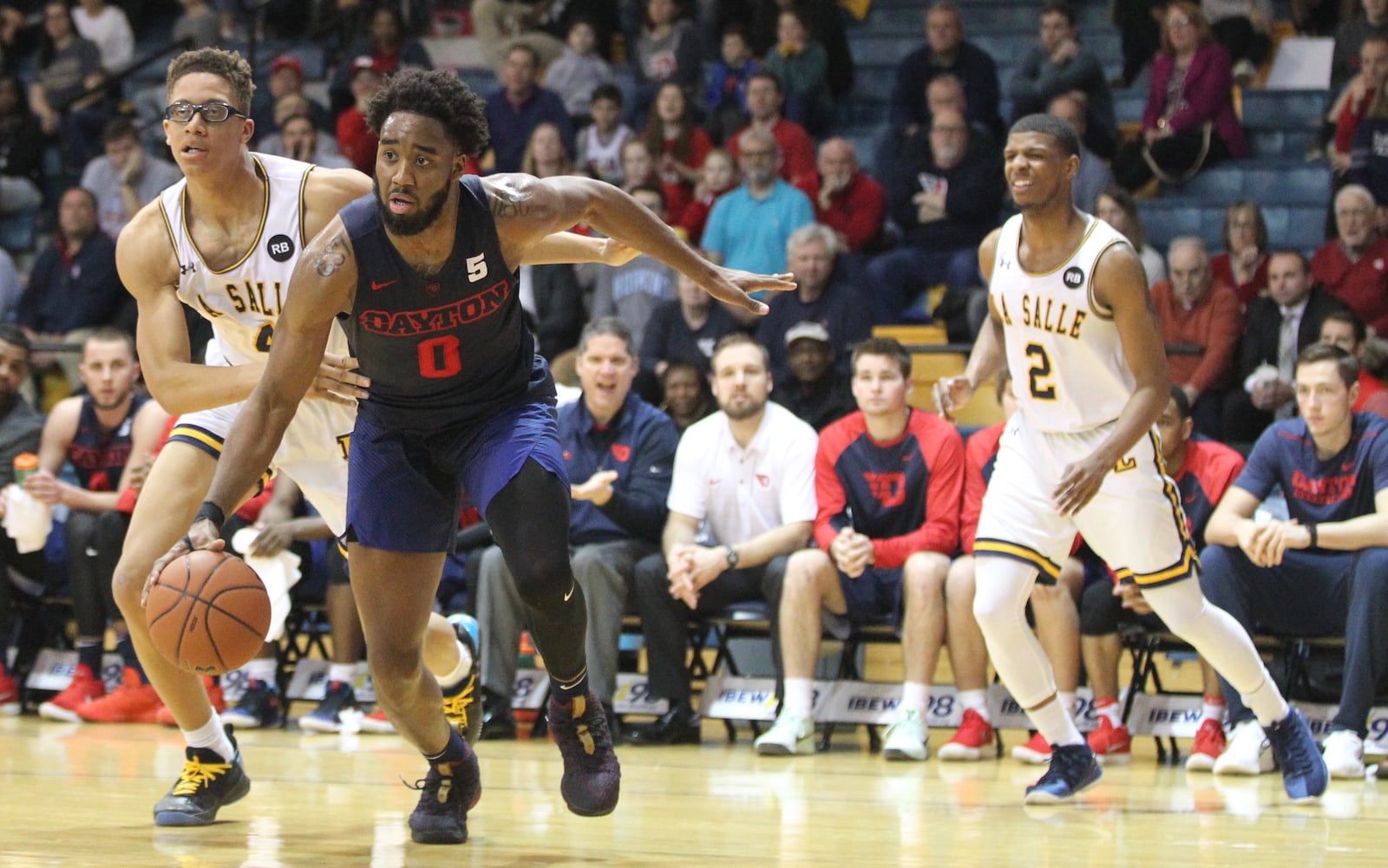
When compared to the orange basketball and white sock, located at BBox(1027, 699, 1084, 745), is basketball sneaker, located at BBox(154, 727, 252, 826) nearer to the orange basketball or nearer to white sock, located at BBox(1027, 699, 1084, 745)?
the orange basketball

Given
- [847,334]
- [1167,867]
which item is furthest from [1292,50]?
[1167,867]

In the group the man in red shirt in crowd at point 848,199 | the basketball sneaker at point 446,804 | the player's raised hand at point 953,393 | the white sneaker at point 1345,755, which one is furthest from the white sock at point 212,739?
the man in red shirt in crowd at point 848,199

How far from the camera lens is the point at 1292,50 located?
11.7 meters

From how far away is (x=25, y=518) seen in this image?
8.48 meters

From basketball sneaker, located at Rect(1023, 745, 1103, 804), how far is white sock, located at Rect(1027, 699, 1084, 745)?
3cm

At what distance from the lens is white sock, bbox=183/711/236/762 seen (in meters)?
5.38

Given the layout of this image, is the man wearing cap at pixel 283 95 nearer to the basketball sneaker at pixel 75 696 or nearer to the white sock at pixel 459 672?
the basketball sneaker at pixel 75 696

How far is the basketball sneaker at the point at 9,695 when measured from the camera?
8.75 m

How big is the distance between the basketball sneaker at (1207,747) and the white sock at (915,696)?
3.72ft

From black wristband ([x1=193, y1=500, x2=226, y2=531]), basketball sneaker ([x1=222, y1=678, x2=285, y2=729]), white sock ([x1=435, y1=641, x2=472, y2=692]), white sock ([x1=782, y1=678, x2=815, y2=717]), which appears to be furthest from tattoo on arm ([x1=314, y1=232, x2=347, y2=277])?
basketball sneaker ([x1=222, y1=678, x2=285, y2=729])

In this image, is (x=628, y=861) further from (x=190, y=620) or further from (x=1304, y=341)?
(x=1304, y=341)

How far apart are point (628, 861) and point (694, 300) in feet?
17.1

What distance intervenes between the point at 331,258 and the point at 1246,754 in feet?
14.3

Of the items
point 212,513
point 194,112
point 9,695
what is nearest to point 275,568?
point 9,695
